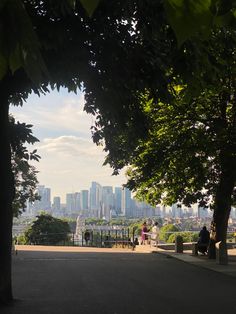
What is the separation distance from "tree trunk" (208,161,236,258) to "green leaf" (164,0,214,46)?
19.1 m

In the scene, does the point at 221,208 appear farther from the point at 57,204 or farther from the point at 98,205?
the point at 57,204

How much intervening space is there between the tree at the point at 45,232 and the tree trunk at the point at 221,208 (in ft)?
53.8

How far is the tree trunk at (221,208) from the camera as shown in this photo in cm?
2150

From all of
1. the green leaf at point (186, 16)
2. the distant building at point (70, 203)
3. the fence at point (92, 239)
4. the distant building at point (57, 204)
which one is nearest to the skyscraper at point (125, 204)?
the distant building at point (57, 204)

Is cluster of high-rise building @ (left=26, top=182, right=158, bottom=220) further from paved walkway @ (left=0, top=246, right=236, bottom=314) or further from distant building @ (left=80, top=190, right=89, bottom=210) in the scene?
paved walkway @ (left=0, top=246, right=236, bottom=314)

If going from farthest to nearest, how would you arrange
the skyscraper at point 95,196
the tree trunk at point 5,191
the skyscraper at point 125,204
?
the skyscraper at point 95,196
the skyscraper at point 125,204
the tree trunk at point 5,191

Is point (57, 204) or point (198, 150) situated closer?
point (198, 150)

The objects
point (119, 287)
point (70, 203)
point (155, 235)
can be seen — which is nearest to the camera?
point (119, 287)

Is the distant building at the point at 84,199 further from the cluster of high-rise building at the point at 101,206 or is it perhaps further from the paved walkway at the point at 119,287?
the paved walkway at the point at 119,287

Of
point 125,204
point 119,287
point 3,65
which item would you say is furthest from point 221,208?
point 125,204

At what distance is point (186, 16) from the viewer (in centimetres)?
144

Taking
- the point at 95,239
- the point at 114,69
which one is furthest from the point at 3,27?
the point at 95,239

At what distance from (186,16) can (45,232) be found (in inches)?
1478

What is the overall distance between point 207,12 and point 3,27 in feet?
1.89
